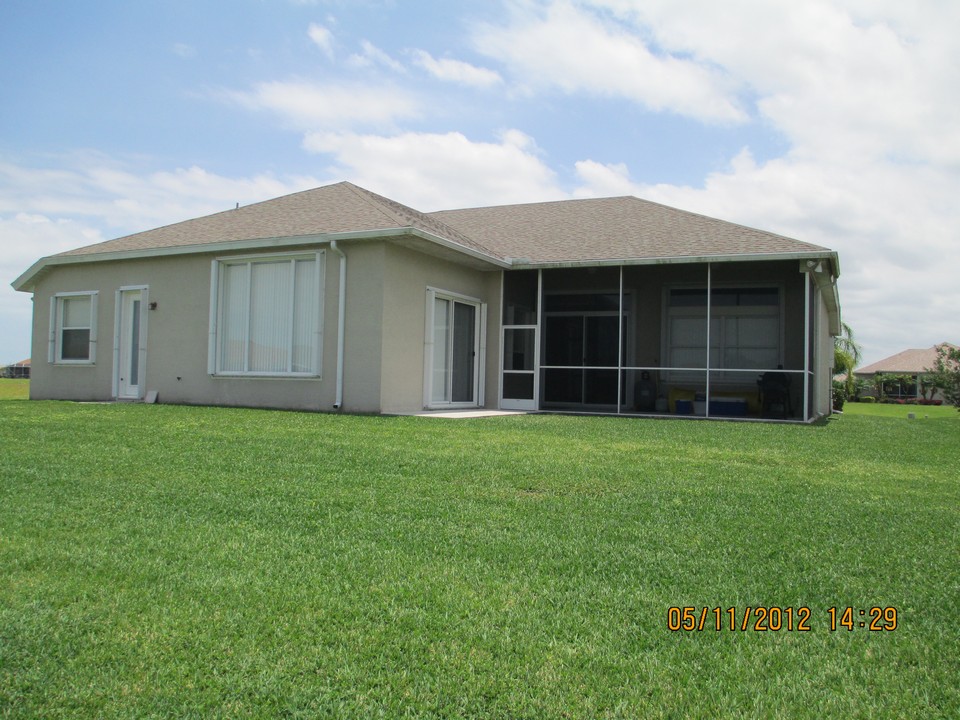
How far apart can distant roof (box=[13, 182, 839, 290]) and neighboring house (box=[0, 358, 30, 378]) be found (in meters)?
27.5

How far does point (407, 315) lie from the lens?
1270 centimetres

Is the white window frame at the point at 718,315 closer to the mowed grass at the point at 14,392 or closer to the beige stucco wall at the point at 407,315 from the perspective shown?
the beige stucco wall at the point at 407,315

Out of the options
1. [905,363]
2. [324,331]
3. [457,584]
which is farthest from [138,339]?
[905,363]

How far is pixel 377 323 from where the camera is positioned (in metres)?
12.0

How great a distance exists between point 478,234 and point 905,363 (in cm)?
4314

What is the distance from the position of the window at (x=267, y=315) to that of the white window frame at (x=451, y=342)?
6.26 ft

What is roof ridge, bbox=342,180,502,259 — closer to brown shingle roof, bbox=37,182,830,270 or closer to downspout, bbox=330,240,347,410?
brown shingle roof, bbox=37,182,830,270

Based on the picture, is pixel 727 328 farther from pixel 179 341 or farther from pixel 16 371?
pixel 16 371

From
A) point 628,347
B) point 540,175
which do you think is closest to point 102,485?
point 628,347

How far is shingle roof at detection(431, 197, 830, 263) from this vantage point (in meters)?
13.8

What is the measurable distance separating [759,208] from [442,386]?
11848 mm

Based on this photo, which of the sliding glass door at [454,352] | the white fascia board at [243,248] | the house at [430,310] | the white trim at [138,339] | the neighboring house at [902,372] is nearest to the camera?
the white fascia board at [243,248]

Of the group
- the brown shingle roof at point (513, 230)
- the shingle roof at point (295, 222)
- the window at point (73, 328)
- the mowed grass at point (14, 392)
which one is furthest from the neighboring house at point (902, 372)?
the mowed grass at point (14, 392)

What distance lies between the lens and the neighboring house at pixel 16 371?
4012 cm
